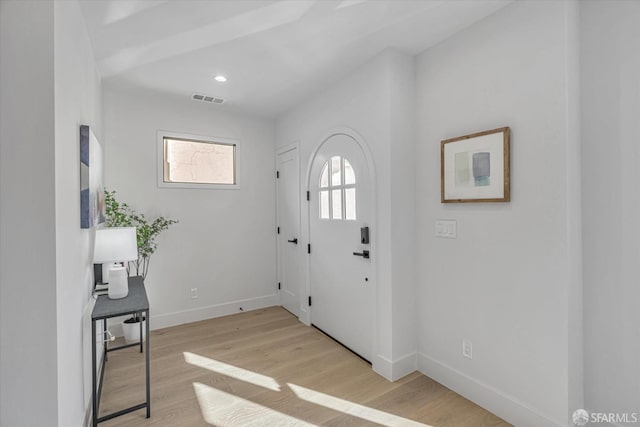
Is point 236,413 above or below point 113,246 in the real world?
below

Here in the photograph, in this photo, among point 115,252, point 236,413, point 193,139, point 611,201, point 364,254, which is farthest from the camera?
point 193,139

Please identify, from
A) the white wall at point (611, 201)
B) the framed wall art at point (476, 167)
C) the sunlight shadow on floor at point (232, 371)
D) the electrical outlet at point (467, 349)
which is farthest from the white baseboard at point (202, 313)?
the white wall at point (611, 201)

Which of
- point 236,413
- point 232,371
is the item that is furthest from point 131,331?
point 236,413

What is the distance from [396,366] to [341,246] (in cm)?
111

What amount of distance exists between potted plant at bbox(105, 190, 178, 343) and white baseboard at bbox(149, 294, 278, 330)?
0.25 metres

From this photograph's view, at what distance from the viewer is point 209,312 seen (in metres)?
3.74

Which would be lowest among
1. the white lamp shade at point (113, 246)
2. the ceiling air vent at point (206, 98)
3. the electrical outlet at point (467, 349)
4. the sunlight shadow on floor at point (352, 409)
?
the sunlight shadow on floor at point (352, 409)

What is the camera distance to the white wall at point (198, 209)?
3291 mm

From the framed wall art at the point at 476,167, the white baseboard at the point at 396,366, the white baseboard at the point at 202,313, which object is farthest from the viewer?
the white baseboard at the point at 202,313

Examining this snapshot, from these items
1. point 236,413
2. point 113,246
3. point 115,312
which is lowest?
point 236,413

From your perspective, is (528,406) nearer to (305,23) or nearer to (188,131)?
(305,23)

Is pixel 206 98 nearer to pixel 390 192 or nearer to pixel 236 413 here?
pixel 390 192

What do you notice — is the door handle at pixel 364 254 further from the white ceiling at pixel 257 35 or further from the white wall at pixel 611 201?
the white ceiling at pixel 257 35

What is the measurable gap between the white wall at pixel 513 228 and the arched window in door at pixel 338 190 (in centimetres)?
68
